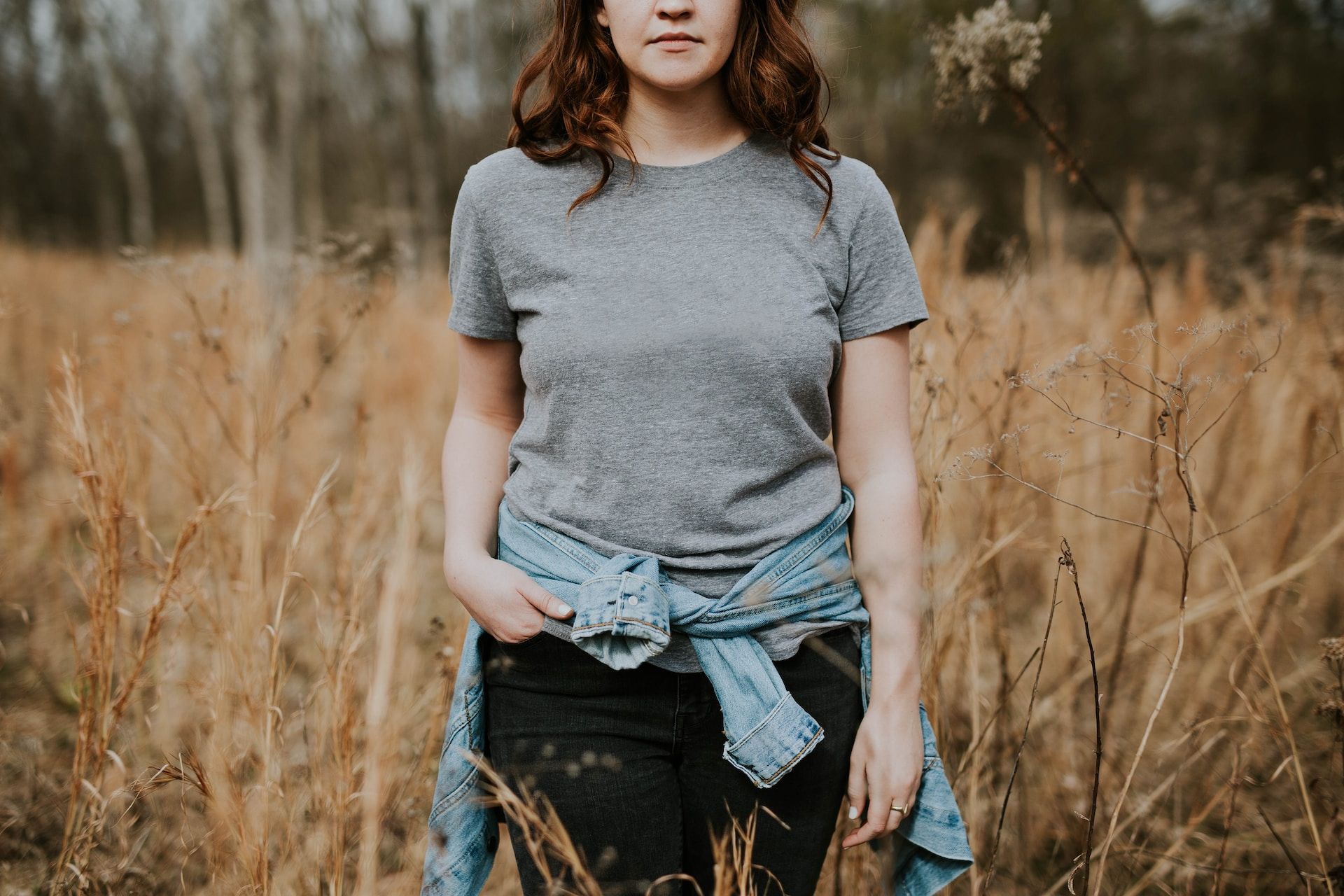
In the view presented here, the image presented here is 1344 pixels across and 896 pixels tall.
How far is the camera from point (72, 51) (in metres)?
14.6

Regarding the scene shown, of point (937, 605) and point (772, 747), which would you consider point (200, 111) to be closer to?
point (937, 605)

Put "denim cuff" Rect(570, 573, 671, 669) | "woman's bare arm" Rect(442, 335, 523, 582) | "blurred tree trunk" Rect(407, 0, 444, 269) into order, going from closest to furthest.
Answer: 1. "denim cuff" Rect(570, 573, 671, 669)
2. "woman's bare arm" Rect(442, 335, 523, 582)
3. "blurred tree trunk" Rect(407, 0, 444, 269)

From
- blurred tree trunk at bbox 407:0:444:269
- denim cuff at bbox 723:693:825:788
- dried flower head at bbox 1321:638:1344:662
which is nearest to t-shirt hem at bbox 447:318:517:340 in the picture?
denim cuff at bbox 723:693:825:788

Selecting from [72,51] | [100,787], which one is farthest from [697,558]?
[72,51]

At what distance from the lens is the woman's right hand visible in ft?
3.22

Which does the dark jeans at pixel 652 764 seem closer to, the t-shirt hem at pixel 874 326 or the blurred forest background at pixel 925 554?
the blurred forest background at pixel 925 554

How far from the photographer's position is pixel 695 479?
973 mm

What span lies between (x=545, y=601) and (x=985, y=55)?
1229 millimetres

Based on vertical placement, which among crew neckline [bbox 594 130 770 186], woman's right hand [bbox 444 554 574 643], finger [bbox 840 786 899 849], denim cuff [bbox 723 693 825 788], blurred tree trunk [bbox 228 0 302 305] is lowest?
finger [bbox 840 786 899 849]

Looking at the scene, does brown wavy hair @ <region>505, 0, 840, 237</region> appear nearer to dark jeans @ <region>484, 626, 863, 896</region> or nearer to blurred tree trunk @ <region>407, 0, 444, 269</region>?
dark jeans @ <region>484, 626, 863, 896</region>

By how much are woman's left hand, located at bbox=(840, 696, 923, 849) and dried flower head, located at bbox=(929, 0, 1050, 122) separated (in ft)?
3.49

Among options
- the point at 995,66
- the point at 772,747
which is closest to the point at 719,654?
the point at 772,747

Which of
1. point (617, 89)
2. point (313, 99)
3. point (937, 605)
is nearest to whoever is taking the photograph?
point (617, 89)

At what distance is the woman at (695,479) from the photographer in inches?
38.0
